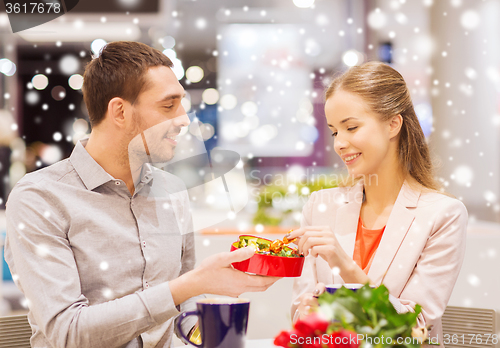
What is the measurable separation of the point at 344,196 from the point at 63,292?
91 centimetres

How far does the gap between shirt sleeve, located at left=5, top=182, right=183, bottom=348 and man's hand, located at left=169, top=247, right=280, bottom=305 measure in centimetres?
4

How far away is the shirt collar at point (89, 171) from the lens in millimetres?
1113

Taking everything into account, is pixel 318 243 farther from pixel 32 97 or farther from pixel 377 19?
pixel 377 19

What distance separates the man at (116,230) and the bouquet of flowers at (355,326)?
30 cm

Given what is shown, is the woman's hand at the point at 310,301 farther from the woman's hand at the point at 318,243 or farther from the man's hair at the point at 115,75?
the man's hair at the point at 115,75

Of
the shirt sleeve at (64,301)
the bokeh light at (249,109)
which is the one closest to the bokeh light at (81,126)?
the bokeh light at (249,109)

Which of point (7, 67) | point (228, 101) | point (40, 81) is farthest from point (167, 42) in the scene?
point (7, 67)

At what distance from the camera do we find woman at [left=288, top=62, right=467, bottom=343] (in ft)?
3.85

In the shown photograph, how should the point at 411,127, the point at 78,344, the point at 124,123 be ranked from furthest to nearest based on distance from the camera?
the point at 411,127 → the point at 124,123 → the point at 78,344

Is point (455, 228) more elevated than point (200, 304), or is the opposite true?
point (200, 304)

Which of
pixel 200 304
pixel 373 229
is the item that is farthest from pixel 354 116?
pixel 200 304

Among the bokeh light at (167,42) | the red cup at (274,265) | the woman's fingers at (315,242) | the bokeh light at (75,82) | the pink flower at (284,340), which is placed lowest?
the woman's fingers at (315,242)

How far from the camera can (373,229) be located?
1.35 metres

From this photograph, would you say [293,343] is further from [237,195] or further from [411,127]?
[237,195]
